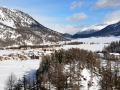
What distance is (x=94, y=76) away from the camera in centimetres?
8894

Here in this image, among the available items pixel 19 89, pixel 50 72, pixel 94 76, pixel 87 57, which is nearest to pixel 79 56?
pixel 87 57

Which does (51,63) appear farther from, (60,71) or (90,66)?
(90,66)

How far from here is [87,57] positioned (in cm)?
10212

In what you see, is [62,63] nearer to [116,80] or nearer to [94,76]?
[94,76]

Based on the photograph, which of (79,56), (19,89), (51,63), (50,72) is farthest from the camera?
(79,56)

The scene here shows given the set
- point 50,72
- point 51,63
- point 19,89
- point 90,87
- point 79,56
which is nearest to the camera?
point 19,89

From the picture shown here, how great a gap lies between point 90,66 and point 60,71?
1696 cm

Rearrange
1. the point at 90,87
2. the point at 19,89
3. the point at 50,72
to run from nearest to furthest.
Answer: the point at 19,89
the point at 90,87
the point at 50,72

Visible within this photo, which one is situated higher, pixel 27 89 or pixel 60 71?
pixel 60 71

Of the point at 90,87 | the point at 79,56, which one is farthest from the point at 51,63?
the point at 90,87

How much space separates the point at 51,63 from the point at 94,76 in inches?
740

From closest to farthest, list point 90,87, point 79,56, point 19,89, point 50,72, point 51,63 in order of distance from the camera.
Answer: point 19,89 < point 90,87 < point 50,72 < point 51,63 < point 79,56

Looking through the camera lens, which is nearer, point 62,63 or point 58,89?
point 58,89

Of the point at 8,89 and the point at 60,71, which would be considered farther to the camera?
the point at 60,71
